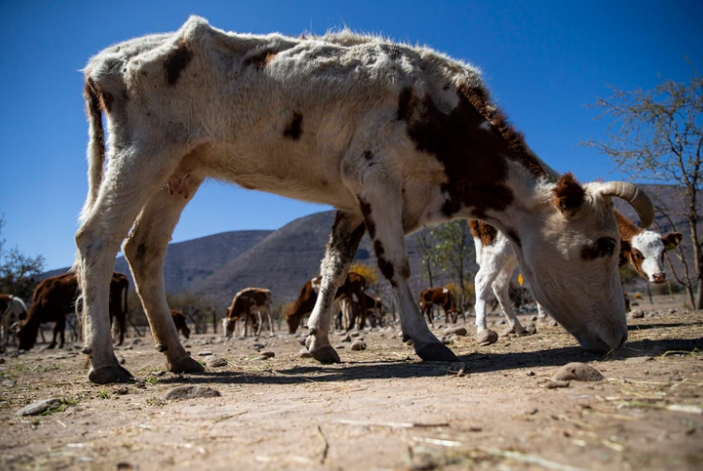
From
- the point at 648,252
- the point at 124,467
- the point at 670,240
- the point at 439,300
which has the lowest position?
the point at 124,467

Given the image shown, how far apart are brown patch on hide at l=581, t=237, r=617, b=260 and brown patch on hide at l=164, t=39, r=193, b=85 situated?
4.81 meters

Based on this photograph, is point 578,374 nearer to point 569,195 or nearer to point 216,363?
point 569,195

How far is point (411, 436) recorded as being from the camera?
7.05 feet

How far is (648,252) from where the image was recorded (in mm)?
9953

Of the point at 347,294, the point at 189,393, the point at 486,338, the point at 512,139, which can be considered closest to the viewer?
the point at 189,393

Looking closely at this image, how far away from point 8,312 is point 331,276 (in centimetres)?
2398

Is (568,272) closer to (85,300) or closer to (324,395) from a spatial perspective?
(324,395)

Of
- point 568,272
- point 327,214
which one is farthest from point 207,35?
point 327,214

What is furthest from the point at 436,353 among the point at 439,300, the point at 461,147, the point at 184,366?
the point at 439,300

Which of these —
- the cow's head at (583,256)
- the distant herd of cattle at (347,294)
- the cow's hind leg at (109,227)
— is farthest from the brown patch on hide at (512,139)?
the cow's hind leg at (109,227)

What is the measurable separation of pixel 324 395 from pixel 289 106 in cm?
333

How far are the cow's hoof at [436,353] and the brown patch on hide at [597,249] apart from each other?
5.76 feet

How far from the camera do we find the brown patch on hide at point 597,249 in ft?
16.9

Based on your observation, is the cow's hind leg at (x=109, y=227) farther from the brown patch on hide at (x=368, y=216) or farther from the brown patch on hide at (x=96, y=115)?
the brown patch on hide at (x=368, y=216)
